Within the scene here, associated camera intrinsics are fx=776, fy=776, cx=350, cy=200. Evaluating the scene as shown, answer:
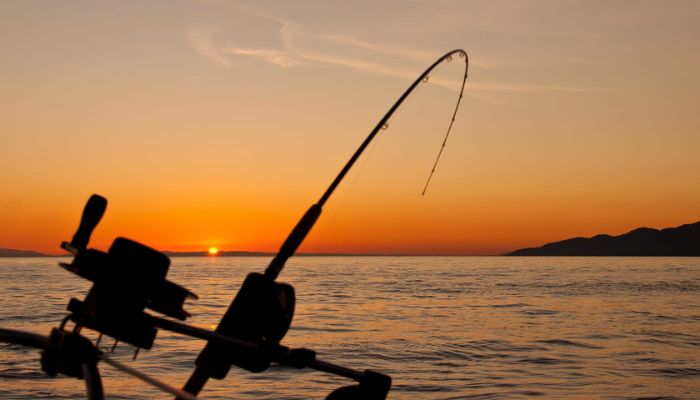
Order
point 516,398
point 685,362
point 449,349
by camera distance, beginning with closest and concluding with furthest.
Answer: point 516,398 < point 685,362 < point 449,349

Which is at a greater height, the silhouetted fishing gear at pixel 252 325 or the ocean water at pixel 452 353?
the silhouetted fishing gear at pixel 252 325

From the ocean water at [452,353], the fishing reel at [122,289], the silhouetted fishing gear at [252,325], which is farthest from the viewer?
the ocean water at [452,353]

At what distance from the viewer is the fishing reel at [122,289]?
9.82 feet

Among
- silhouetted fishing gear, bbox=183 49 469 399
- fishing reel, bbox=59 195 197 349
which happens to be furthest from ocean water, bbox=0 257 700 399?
fishing reel, bbox=59 195 197 349

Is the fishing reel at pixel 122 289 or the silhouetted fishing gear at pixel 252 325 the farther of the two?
the silhouetted fishing gear at pixel 252 325

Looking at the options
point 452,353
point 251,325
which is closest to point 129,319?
point 251,325

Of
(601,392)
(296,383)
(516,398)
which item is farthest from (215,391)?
(601,392)

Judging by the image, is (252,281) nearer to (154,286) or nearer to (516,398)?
(154,286)

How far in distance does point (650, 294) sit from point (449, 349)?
34.8m

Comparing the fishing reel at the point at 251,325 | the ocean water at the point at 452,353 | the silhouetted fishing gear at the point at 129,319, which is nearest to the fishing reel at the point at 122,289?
the silhouetted fishing gear at the point at 129,319

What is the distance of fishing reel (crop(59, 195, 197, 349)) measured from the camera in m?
2.99

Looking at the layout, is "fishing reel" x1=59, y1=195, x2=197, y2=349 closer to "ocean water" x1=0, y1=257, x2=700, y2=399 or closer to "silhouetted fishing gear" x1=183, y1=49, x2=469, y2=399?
"silhouetted fishing gear" x1=183, y1=49, x2=469, y2=399

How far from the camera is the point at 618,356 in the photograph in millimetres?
19531

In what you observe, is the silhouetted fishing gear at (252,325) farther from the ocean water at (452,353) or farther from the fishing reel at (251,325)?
the ocean water at (452,353)
